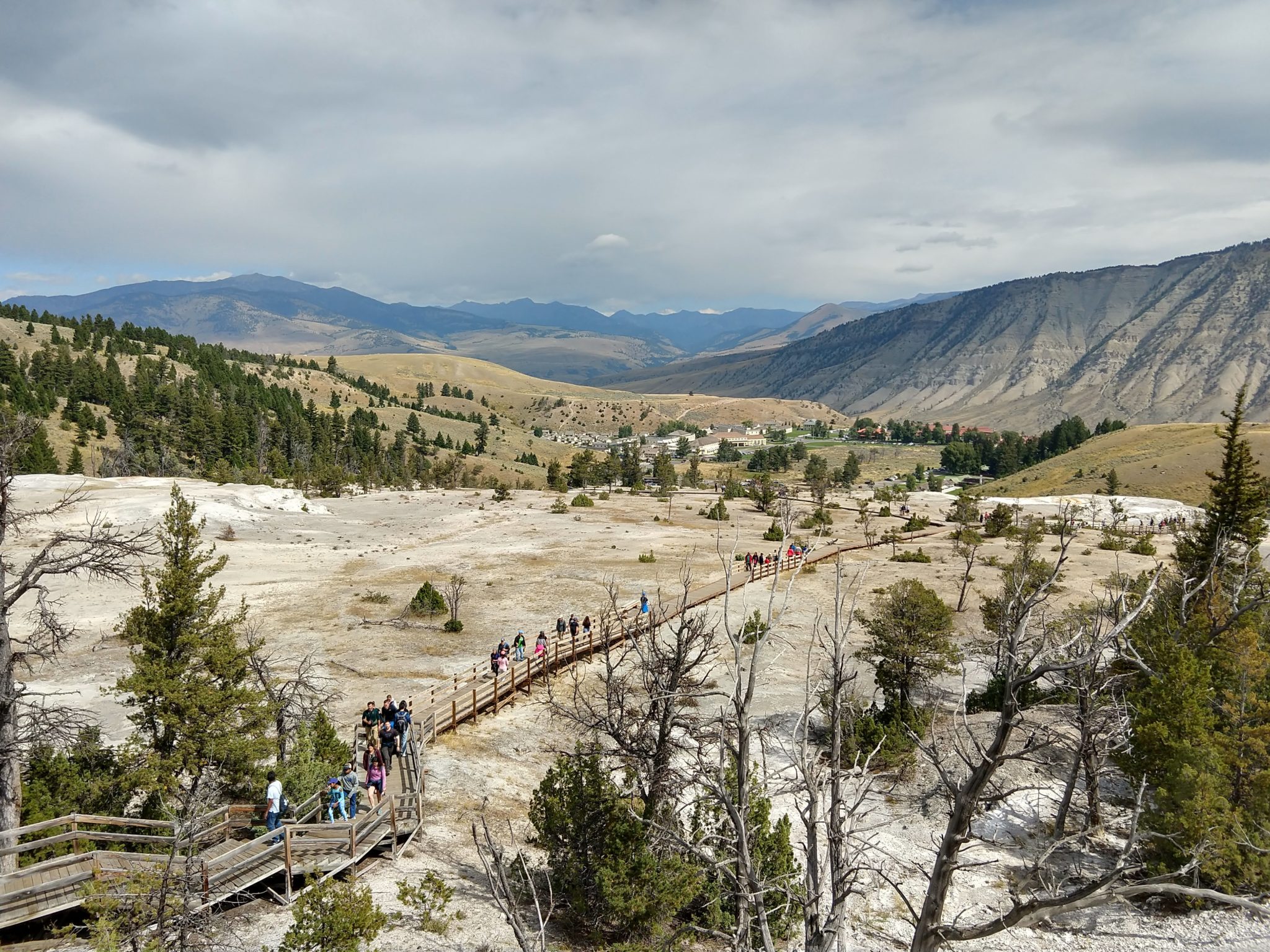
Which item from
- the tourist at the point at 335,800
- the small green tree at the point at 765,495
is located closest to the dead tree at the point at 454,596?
the tourist at the point at 335,800

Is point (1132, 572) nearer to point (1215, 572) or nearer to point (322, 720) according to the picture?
point (1215, 572)

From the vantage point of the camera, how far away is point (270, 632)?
3328 cm

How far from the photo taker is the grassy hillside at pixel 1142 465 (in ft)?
328

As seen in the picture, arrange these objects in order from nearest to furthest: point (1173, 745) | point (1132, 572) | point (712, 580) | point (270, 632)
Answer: point (1173, 745) → point (270, 632) → point (712, 580) → point (1132, 572)

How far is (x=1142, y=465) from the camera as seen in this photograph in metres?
108

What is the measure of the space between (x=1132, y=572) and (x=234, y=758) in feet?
178

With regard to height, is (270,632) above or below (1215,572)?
below

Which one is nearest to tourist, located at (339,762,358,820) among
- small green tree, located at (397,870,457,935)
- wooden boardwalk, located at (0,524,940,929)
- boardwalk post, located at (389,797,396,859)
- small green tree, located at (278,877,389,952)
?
wooden boardwalk, located at (0,524,940,929)

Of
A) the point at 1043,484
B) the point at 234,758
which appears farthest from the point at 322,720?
the point at 1043,484

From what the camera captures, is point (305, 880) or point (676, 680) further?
point (305, 880)

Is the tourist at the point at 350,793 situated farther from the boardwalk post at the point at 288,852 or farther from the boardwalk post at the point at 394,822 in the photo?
the boardwalk post at the point at 288,852

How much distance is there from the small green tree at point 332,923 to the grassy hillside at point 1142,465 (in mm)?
110899

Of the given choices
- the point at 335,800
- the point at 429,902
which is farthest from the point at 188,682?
the point at 429,902

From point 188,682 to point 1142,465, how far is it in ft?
424
